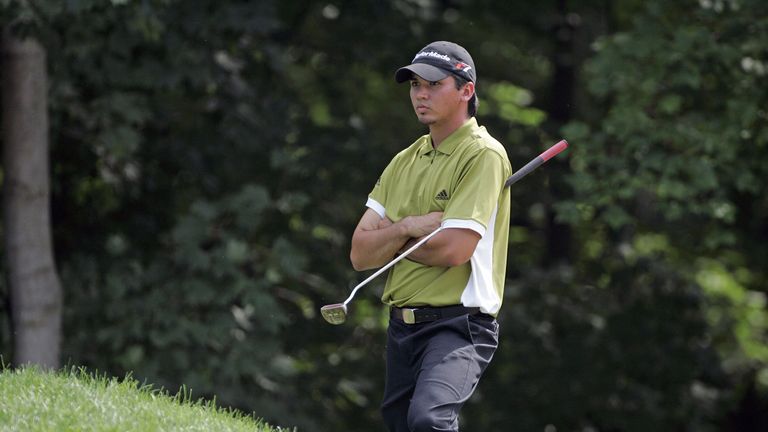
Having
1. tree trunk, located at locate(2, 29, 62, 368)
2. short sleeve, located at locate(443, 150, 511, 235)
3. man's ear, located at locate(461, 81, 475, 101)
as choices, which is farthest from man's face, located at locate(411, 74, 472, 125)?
tree trunk, located at locate(2, 29, 62, 368)

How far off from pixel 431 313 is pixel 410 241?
315mm

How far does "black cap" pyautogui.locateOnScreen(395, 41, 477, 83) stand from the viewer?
4.96 meters

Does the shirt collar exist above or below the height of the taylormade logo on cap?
below

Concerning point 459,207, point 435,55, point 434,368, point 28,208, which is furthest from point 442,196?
point 28,208

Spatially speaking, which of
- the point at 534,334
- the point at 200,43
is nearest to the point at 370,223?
the point at 200,43

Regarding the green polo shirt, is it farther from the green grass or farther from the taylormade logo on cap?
the green grass

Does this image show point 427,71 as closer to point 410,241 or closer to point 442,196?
point 442,196

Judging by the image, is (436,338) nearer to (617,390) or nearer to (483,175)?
(483,175)

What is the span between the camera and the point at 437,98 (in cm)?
502

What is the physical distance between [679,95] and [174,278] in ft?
15.7

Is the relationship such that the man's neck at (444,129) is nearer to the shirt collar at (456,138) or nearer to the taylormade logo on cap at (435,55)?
the shirt collar at (456,138)

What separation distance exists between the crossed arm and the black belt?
192mm

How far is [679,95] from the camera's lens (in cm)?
1070

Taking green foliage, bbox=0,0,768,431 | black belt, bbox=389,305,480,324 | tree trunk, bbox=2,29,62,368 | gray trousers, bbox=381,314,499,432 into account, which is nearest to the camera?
gray trousers, bbox=381,314,499,432
